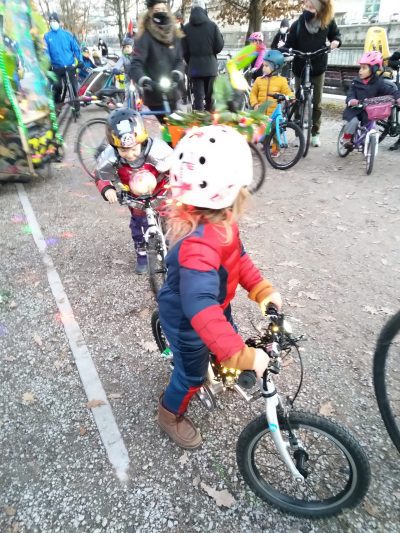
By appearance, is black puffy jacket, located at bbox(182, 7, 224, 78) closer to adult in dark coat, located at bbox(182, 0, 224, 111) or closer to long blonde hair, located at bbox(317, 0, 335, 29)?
adult in dark coat, located at bbox(182, 0, 224, 111)

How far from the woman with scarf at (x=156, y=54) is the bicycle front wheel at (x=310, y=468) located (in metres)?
4.41

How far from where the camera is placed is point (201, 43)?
21.9 ft

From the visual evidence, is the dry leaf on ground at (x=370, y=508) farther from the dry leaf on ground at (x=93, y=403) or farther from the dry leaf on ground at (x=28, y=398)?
the dry leaf on ground at (x=28, y=398)

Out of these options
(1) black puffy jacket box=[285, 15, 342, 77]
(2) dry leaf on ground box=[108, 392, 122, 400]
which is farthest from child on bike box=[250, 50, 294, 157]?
(2) dry leaf on ground box=[108, 392, 122, 400]

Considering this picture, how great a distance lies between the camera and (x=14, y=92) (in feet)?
17.0

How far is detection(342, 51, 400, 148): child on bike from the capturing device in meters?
5.77

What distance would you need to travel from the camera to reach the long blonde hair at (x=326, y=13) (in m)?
5.81

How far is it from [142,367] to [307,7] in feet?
20.2

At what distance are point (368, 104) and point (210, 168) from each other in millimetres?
5418

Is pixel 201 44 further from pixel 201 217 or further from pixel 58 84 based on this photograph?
pixel 201 217

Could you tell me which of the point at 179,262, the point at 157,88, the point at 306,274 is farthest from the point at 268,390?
the point at 157,88

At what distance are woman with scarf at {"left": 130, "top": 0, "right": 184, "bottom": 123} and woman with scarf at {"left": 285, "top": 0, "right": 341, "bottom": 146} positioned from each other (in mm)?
2411

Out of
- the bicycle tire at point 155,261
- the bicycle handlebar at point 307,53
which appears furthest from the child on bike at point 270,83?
the bicycle tire at point 155,261

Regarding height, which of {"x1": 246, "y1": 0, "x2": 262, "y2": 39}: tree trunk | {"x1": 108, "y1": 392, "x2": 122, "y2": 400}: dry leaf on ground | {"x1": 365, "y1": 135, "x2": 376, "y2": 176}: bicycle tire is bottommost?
{"x1": 108, "y1": 392, "x2": 122, "y2": 400}: dry leaf on ground
